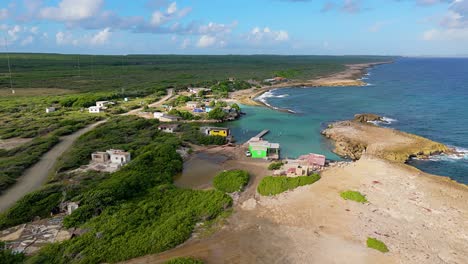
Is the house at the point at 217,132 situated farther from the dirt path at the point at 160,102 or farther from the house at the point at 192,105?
the dirt path at the point at 160,102

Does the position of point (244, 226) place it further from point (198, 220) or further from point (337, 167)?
point (337, 167)

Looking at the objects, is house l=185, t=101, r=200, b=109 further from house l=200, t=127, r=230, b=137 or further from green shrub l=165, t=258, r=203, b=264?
green shrub l=165, t=258, r=203, b=264

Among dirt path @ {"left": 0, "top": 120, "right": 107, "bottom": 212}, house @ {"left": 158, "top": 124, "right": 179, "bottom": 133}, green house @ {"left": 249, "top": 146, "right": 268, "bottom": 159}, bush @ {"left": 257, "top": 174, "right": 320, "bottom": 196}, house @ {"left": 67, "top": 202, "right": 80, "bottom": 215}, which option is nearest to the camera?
house @ {"left": 67, "top": 202, "right": 80, "bottom": 215}

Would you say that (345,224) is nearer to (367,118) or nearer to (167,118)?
(367,118)

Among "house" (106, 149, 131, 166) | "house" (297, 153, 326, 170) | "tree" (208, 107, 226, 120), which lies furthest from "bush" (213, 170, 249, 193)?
"tree" (208, 107, 226, 120)

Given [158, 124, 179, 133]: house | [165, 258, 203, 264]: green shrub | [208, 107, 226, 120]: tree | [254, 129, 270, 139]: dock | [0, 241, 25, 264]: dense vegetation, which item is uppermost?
[208, 107, 226, 120]: tree

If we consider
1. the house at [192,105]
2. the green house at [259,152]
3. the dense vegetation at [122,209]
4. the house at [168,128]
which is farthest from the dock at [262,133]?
the house at [192,105]

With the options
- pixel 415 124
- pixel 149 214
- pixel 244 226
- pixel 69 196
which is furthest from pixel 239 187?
pixel 415 124
